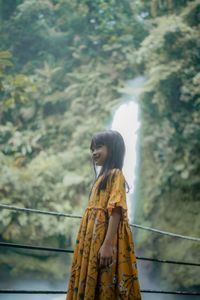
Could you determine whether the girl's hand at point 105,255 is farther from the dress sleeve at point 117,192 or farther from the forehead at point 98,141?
the forehead at point 98,141

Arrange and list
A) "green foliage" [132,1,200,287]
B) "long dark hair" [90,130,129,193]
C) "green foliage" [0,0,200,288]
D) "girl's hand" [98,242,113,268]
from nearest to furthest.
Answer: "girl's hand" [98,242,113,268] → "long dark hair" [90,130,129,193] → "green foliage" [132,1,200,287] → "green foliage" [0,0,200,288]

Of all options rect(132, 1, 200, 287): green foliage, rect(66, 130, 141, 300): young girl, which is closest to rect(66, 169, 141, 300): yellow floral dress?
rect(66, 130, 141, 300): young girl

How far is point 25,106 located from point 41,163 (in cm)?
151

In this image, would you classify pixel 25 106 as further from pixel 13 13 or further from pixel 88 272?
pixel 88 272

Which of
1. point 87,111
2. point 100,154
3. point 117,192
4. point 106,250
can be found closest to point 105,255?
point 106,250

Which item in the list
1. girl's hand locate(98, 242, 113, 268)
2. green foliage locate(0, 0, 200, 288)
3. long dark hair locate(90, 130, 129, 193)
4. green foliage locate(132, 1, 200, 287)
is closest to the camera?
girl's hand locate(98, 242, 113, 268)

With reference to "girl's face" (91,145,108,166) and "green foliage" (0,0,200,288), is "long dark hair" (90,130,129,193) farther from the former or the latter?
"green foliage" (0,0,200,288)

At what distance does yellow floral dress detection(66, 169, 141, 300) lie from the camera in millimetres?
1384

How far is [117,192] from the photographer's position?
147cm

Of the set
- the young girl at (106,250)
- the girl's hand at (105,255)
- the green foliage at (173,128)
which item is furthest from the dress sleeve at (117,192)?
the green foliage at (173,128)

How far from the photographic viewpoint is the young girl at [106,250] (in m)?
1.38

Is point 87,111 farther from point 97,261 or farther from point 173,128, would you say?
point 97,261

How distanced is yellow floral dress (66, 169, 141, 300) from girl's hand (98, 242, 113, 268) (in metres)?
0.03

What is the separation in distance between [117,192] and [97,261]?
29 cm
